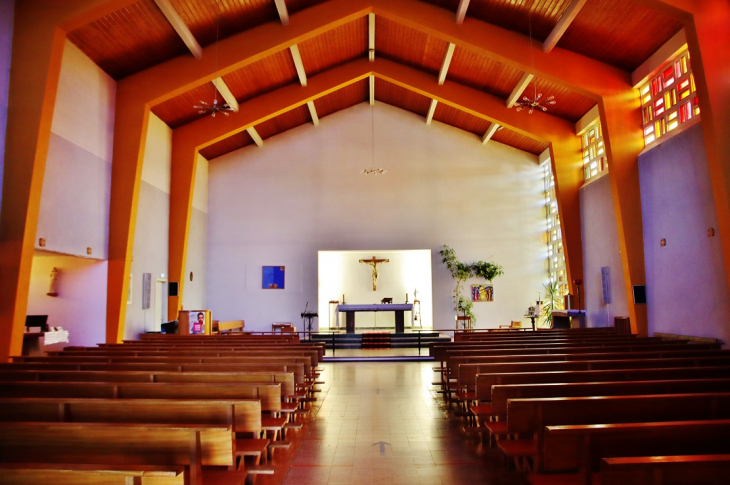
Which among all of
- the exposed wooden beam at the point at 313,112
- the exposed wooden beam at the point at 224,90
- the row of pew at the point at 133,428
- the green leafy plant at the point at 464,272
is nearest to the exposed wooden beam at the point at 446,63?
the exposed wooden beam at the point at 313,112

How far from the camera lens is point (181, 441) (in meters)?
2.15

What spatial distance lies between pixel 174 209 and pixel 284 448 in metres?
8.97

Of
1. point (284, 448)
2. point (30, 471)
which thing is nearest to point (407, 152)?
point (284, 448)

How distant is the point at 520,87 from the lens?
36.0 ft

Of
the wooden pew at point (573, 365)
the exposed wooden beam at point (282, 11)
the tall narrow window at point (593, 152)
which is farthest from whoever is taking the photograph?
the tall narrow window at point (593, 152)

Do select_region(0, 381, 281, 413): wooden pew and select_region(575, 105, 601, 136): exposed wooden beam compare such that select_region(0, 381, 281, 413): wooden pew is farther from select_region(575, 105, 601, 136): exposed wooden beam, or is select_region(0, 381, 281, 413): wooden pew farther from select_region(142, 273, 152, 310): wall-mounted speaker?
select_region(575, 105, 601, 136): exposed wooden beam

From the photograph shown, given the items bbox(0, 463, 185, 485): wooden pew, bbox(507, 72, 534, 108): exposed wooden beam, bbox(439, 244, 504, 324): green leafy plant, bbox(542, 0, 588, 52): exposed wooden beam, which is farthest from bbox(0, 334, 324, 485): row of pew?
bbox(439, 244, 504, 324): green leafy plant

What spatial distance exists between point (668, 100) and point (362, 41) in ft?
21.3

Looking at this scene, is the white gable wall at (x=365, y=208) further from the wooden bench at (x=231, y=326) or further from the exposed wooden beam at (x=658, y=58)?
the exposed wooden beam at (x=658, y=58)

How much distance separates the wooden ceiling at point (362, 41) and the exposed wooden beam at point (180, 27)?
10cm

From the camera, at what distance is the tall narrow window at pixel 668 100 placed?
7.94 meters

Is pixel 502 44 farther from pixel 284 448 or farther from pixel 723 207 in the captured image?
pixel 284 448

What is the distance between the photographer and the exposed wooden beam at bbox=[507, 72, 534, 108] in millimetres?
10578

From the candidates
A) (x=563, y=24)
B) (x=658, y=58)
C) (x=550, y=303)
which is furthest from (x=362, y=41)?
(x=550, y=303)
